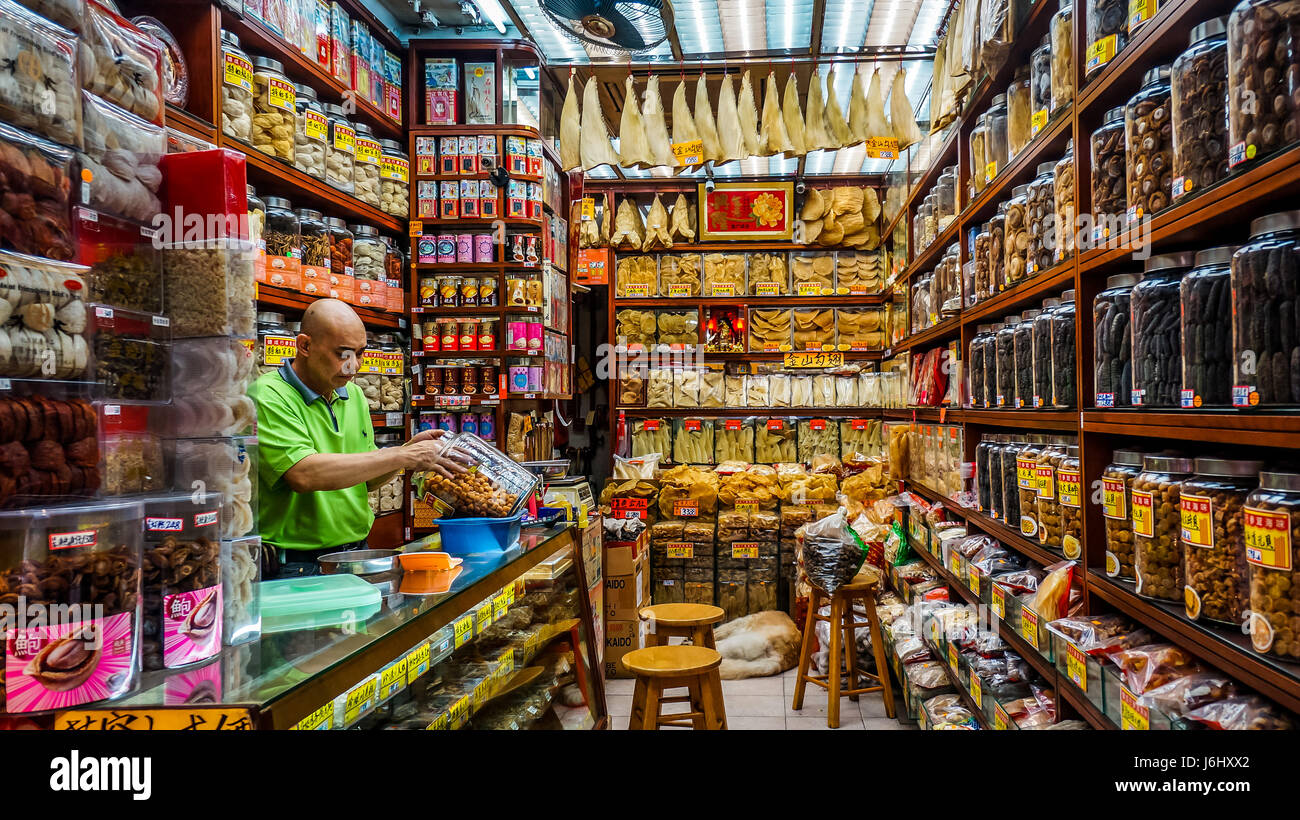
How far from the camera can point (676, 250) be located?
682 cm

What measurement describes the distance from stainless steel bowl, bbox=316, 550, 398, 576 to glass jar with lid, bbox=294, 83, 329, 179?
2.22 m

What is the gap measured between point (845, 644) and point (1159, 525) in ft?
9.43

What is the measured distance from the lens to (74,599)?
3.78 ft

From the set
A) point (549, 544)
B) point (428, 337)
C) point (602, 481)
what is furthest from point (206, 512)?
point (602, 481)

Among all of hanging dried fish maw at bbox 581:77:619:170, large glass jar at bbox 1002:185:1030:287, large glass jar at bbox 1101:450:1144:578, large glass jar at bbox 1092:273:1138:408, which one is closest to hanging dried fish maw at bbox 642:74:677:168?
hanging dried fish maw at bbox 581:77:619:170

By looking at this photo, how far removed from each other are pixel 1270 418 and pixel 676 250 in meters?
5.74

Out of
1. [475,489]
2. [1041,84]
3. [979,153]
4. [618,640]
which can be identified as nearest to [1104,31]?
[1041,84]

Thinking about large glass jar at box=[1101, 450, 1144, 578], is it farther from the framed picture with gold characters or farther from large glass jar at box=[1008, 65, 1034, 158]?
the framed picture with gold characters

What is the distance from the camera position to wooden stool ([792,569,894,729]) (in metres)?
4.02

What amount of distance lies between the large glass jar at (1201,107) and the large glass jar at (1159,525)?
0.58 meters

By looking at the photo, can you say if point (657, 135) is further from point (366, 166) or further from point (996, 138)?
point (996, 138)

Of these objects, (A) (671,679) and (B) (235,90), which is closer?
(A) (671,679)

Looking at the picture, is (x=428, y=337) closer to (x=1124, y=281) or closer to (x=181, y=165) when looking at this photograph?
(x=181, y=165)

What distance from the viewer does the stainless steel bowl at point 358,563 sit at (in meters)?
2.10
